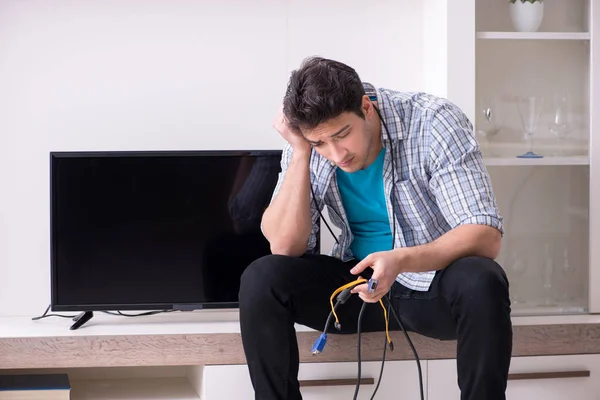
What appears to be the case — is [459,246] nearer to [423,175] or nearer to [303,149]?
[423,175]

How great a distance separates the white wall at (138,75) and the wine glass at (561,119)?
1.94 ft

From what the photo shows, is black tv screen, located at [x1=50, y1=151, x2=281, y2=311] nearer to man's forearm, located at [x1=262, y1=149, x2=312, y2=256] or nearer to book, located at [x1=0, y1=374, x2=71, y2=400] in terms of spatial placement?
book, located at [x1=0, y1=374, x2=71, y2=400]

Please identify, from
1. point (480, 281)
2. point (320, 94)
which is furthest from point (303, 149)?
point (480, 281)

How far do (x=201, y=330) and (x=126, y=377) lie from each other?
1.75ft

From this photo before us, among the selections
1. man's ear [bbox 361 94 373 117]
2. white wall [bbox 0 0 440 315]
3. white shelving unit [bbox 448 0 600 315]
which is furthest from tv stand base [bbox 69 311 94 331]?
white shelving unit [bbox 448 0 600 315]

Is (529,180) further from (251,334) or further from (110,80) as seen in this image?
(110,80)

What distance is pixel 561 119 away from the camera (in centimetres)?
270

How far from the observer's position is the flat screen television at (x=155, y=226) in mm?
2494

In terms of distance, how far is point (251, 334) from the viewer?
184cm

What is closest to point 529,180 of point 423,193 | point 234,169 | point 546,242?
point 546,242

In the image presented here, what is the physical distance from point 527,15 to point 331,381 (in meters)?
1.40

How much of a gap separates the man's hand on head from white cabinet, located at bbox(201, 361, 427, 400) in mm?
644

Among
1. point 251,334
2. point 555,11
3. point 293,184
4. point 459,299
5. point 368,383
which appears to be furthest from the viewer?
point 555,11

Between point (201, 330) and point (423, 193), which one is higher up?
point (423, 193)
